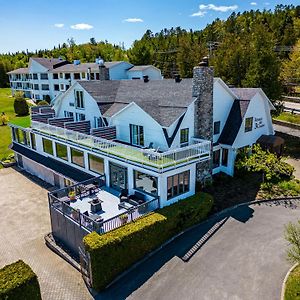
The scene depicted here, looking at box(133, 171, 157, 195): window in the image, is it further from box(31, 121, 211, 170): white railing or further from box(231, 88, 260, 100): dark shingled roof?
box(231, 88, 260, 100): dark shingled roof

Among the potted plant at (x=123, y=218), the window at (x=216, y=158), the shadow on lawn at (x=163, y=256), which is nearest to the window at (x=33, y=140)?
the potted plant at (x=123, y=218)

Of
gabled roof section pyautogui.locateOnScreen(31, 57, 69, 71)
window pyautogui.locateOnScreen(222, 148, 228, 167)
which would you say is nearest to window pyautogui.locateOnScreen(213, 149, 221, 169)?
window pyautogui.locateOnScreen(222, 148, 228, 167)

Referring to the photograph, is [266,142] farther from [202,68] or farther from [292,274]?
[292,274]

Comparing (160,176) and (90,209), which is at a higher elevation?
(160,176)

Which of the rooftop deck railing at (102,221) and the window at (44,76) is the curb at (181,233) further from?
the window at (44,76)

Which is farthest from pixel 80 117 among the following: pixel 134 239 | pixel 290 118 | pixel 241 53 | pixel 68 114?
pixel 290 118

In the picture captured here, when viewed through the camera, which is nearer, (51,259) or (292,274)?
(292,274)

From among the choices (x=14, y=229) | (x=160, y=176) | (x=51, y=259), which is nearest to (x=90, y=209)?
(x=51, y=259)
